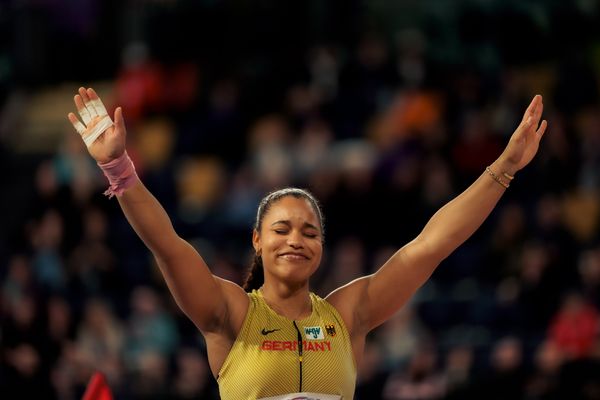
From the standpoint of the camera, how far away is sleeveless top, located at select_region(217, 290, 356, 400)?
199 inches

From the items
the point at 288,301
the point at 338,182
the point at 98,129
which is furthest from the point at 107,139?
the point at 338,182

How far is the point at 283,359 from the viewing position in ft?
16.7

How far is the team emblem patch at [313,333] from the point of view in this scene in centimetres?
520

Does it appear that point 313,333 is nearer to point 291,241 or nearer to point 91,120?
point 291,241

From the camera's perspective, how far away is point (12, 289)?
11711 millimetres

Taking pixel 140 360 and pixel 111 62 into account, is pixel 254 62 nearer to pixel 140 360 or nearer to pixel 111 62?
pixel 111 62

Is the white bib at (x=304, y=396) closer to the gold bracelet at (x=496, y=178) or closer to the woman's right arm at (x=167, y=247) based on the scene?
the woman's right arm at (x=167, y=247)

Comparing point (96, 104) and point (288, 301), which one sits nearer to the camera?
point (96, 104)

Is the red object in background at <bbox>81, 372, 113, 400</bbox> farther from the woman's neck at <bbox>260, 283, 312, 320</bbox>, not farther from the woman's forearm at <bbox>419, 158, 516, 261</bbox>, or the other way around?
the woman's forearm at <bbox>419, 158, 516, 261</bbox>

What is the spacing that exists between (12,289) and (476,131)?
421cm

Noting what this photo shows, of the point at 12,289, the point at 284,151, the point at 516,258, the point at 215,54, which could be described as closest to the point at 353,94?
the point at 284,151

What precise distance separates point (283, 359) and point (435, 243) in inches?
31.2

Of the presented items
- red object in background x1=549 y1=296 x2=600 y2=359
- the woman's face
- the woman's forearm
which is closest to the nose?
the woman's face

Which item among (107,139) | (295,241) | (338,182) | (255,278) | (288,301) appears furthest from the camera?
(338,182)
